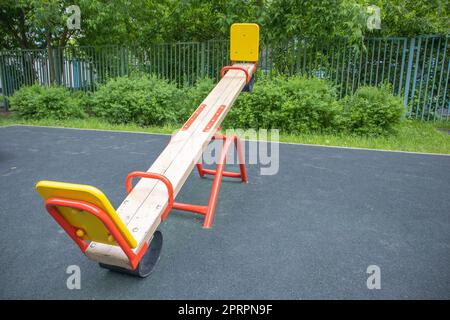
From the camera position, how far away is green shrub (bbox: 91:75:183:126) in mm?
8070

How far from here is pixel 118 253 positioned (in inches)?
81.4

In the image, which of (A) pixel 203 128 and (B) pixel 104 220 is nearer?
(B) pixel 104 220

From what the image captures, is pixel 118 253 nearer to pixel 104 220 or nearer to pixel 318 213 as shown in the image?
pixel 104 220

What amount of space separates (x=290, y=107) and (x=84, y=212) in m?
5.73

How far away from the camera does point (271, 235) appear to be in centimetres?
291

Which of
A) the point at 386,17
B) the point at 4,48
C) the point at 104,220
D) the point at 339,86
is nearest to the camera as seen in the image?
the point at 104,220

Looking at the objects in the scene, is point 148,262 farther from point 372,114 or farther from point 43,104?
point 43,104

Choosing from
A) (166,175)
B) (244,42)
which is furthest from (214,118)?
(244,42)

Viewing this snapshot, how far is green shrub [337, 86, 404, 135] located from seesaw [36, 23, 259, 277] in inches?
158

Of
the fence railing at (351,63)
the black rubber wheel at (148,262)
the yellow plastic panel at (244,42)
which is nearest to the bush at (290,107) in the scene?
the fence railing at (351,63)

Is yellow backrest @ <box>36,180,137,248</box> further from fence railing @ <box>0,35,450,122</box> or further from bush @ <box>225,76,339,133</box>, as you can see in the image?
fence railing @ <box>0,35,450,122</box>

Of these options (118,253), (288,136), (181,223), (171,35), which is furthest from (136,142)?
(171,35)

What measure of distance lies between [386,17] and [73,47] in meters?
9.02

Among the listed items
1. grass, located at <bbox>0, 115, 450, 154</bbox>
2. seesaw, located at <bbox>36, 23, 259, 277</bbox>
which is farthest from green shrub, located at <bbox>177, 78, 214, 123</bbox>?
seesaw, located at <bbox>36, 23, 259, 277</bbox>
